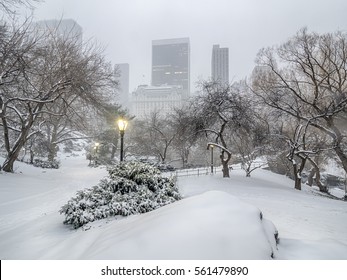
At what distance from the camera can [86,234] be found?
5.58 meters

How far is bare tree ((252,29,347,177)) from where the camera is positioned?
17.4 metres

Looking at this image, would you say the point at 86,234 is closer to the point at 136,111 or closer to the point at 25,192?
the point at 25,192

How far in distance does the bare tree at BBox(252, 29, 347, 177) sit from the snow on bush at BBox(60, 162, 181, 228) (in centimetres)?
1378

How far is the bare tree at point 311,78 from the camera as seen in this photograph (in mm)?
17406

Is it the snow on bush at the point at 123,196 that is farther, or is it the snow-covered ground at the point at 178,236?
the snow on bush at the point at 123,196

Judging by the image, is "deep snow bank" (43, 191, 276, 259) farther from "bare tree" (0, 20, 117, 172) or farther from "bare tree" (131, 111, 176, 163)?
"bare tree" (131, 111, 176, 163)

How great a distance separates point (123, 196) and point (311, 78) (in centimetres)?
1765

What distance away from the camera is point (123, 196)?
24.0ft

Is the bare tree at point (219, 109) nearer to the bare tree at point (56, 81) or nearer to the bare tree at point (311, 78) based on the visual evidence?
the bare tree at point (311, 78)

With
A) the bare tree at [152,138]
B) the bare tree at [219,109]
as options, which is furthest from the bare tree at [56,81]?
the bare tree at [152,138]

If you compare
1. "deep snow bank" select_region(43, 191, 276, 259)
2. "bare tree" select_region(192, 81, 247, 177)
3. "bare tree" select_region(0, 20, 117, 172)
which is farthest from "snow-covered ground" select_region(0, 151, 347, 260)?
"bare tree" select_region(192, 81, 247, 177)

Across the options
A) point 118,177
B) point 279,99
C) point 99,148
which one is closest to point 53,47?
point 118,177

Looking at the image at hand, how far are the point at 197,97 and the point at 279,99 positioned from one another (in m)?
6.16

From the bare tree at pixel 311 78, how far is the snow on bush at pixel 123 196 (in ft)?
45.2
